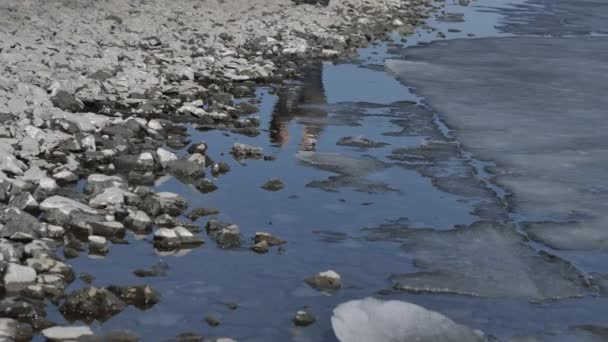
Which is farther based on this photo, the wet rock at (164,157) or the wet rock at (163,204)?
the wet rock at (164,157)

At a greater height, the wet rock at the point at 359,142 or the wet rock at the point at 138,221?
the wet rock at the point at 138,221

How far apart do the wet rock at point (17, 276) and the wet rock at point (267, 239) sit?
1.56 m

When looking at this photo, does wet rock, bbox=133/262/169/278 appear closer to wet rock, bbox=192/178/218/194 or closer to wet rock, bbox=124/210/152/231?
wet rock, bbox=124/210/152/231

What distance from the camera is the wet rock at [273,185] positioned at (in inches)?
307

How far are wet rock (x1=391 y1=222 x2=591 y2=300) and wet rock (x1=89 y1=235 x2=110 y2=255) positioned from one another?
187 centimetres

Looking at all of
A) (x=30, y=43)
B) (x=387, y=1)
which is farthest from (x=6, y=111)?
(x=387, y=1)

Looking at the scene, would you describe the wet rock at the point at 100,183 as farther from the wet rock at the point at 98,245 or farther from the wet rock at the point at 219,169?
the wet rock at the point at 219,169

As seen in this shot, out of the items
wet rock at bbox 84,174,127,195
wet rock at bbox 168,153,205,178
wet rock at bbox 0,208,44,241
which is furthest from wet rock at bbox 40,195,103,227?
wet rock at bbox 168,153,205,178

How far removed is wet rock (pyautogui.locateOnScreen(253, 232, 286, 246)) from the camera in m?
6.52

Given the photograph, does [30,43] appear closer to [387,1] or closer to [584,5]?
[387,1]

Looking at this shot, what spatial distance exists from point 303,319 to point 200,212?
192 centimetres

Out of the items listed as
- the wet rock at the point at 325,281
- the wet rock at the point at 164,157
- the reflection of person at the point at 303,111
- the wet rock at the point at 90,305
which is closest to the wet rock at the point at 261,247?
the wet rock at the point at 325,281

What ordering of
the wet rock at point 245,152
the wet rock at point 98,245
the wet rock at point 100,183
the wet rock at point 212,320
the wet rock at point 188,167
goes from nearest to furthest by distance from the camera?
the wet rock at point 212,320 < the wet rock at point 98,245 < the wet rock at point 100,183 < the wet rock at point 188,167 < the wet rock at point 245,152

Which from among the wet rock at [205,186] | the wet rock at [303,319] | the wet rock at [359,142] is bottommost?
the wet rock at [359,142]
